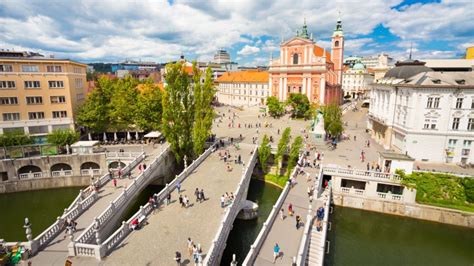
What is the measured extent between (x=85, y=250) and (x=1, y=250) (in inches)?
202

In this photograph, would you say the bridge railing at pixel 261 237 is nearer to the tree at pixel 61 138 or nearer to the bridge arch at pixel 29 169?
the tree at pixel 61 138

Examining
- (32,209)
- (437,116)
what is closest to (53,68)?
(32,209)

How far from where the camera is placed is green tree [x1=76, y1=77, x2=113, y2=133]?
4256 centimetres

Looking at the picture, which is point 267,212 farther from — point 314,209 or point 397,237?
point 397,237

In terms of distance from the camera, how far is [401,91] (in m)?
36.0

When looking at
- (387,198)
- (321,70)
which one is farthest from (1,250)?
(321,70)

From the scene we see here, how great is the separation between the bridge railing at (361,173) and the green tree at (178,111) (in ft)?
59.0

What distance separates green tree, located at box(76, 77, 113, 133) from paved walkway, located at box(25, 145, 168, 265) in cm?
1664

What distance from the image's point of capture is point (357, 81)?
126 meters

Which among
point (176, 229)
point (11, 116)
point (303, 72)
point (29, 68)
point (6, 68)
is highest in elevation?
point (303, 72)

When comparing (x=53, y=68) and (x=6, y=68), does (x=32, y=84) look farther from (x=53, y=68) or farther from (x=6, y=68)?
(x=53, y=68)

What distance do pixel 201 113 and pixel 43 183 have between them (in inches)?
872

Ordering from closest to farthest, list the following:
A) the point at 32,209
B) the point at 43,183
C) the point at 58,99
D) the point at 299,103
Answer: the point at 32,209
the point at 43,183
the point at 58,99
the point at 299,103

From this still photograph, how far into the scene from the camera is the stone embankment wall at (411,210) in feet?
86.3
